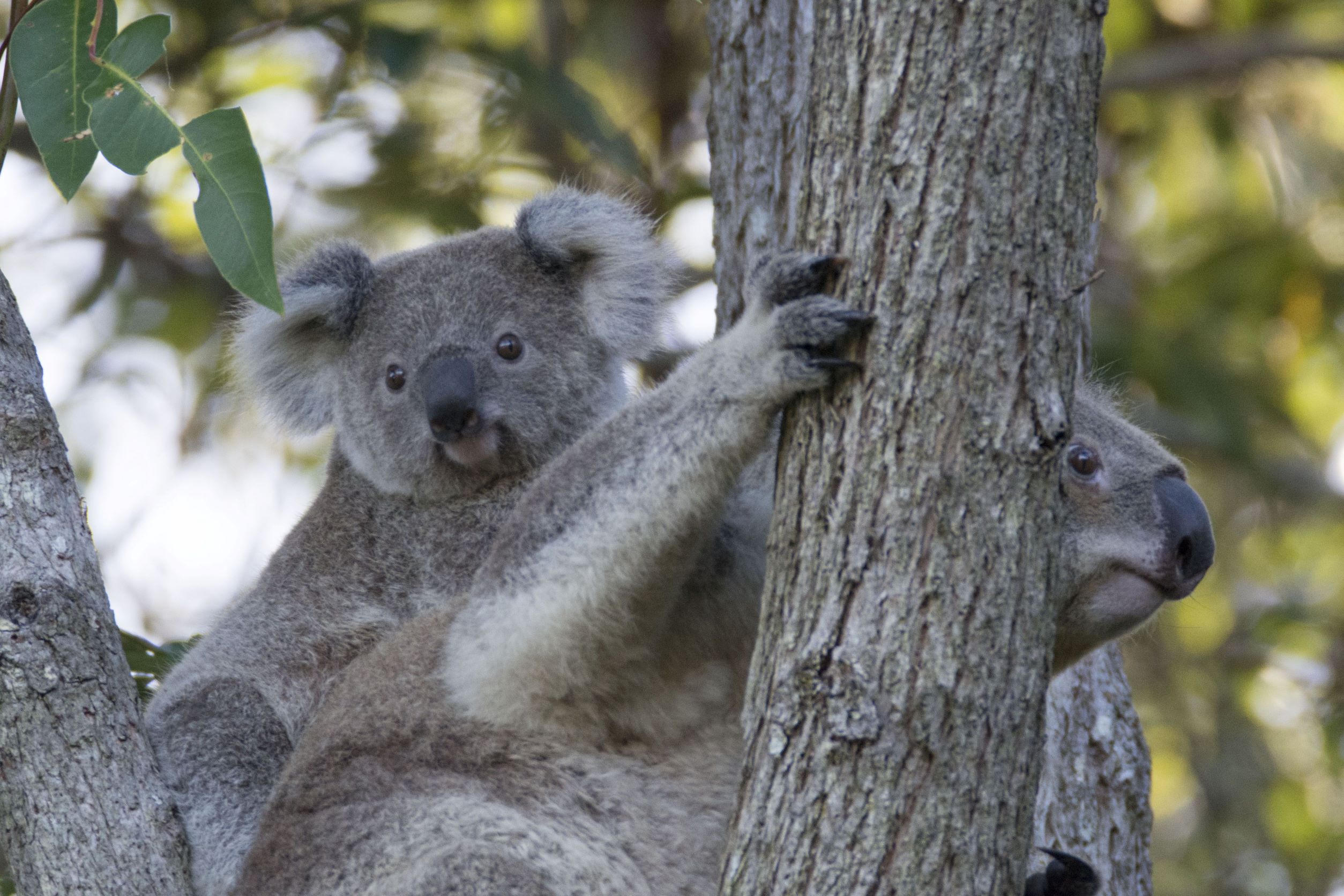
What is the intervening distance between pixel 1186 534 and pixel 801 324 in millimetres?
957

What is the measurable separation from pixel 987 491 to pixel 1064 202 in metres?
0.46

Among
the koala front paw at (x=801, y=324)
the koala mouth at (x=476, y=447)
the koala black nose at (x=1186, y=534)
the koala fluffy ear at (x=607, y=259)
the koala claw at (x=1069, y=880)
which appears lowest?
the koala claw at (x=1069, y=880)

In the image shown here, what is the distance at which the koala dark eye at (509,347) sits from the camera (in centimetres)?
418

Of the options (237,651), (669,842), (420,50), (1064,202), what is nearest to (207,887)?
(237,651)

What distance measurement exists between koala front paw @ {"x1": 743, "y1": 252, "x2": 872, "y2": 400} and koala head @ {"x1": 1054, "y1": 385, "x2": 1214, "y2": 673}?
26.2 inches

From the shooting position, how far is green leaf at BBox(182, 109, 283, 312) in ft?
8.48

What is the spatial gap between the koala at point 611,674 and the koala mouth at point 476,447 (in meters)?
0.93

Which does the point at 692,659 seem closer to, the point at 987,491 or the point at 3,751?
the point at 987,491

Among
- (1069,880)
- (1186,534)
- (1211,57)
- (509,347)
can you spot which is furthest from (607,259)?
(1211,57)

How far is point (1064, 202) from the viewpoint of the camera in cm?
218

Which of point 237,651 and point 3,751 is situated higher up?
point 237,651

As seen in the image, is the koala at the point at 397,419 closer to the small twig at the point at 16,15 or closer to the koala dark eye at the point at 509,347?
→ the koala dark eye at the point at 509,347

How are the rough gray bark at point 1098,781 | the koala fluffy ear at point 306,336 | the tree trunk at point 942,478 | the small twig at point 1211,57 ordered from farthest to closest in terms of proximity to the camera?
the small twig at point 1211,57
the koala fluffy ear at point 306,336
the rough gray bark at point 1098,781
the tree trunk at point 942,478

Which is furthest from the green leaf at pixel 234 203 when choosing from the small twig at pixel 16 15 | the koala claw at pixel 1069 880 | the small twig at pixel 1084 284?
the koala claw at pixel 1069 880
